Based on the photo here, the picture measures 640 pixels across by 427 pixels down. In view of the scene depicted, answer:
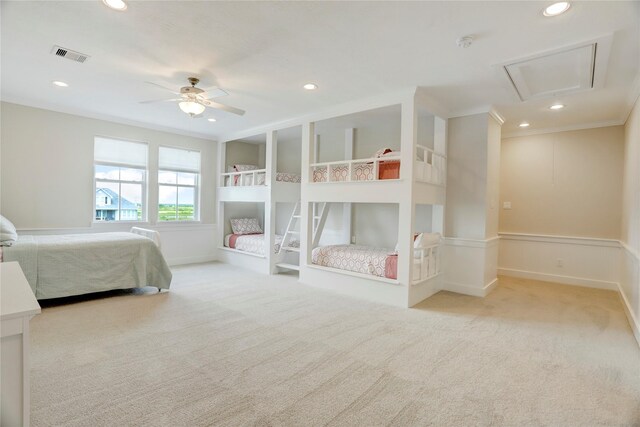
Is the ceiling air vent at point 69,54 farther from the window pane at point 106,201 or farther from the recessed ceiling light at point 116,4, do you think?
the window pane at point 106,201

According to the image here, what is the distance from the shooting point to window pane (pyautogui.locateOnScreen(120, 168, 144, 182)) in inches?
211

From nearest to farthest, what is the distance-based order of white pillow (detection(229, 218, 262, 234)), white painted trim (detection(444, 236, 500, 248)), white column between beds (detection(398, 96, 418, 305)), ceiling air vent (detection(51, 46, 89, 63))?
1. ceiling air vent (detection(51, 46, 89, 63))
2. white column between beds (detection(398, 96, 418, 305))
3. white painted trim (detection(444, 236, 500, 248))
4. white pillow (detection(229, 218, 262, 234))

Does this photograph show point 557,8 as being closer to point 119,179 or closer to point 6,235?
point 6,235

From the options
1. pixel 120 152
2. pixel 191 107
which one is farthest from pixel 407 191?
pixel 120 152

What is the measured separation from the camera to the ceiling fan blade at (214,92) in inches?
146

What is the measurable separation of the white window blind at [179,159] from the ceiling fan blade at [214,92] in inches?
91.6

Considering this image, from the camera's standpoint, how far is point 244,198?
591cm

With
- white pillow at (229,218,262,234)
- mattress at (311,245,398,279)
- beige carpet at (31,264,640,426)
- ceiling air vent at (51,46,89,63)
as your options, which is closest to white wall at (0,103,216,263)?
white pillow at (229,218,262,234)

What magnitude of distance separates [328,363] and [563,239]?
464 centimetres

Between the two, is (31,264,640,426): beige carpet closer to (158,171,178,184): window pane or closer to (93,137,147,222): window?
(93,137,147,222): window

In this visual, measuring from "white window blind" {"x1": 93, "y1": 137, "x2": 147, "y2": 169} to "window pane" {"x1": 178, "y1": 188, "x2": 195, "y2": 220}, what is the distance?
824 millimetres

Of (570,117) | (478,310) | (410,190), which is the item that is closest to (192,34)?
(410,190)

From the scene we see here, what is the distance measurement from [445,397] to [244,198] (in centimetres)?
473

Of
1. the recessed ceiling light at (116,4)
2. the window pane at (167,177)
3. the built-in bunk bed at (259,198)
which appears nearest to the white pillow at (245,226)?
the built-in bunk bed at (259,198)
